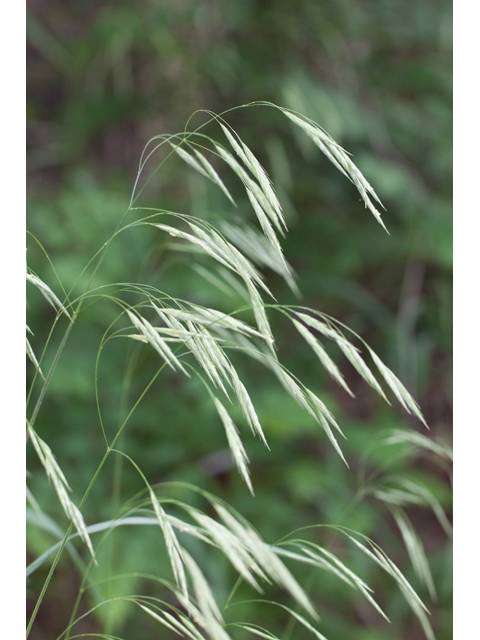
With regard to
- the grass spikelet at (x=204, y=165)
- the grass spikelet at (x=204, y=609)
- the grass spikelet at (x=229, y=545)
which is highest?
the grass spikelet at (x=204, y=165)

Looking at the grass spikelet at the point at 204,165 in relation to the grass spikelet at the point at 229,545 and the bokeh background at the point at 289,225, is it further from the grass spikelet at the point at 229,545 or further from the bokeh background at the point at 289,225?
the bokeh background at the point at 289,225

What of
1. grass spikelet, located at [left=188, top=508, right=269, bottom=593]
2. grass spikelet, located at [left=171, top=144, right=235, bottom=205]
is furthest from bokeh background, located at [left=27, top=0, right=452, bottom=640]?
grass spikelet, located at [left=188, top=508, right=269, bottom=593]

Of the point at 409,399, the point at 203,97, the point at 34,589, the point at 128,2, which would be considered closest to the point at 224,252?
the point at 409,399

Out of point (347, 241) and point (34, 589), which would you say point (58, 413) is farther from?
point (347, 241)

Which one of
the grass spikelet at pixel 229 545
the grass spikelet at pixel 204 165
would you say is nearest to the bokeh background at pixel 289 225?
the grass spikelet at pixel 204 165

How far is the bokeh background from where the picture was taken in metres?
1.14

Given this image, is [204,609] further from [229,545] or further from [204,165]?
[204,165]

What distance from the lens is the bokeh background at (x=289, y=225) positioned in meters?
1.14

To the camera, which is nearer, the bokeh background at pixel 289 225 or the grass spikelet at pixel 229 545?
the grass spikelet at pixel 229 545

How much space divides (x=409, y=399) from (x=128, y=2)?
1.54m

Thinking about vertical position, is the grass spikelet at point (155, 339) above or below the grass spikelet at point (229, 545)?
above
